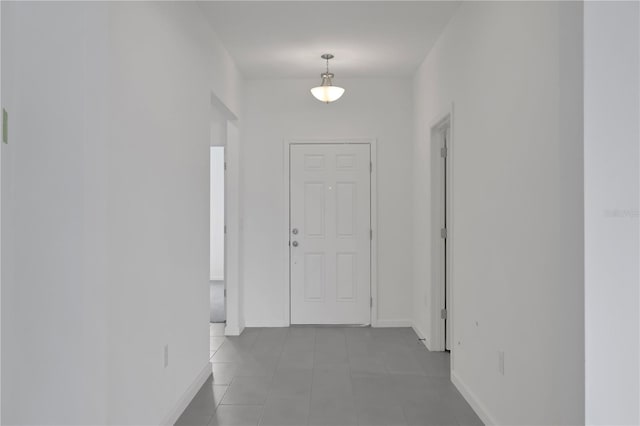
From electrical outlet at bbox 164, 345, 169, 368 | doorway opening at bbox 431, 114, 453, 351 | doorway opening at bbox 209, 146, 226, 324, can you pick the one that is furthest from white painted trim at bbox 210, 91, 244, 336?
doorway opening at bbox 209, 146, 226, 324

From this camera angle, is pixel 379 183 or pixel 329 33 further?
pixel 379 183

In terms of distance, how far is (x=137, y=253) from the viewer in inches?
91.9

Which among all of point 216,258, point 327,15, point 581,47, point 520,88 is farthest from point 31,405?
point 216,258

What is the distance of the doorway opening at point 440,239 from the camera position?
4.32 meters

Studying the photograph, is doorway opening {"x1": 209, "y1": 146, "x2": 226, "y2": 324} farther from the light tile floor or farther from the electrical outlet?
the electrical outlet

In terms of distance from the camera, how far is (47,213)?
5.26 ft

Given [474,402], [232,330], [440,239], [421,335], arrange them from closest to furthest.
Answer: [474,402] < [440,239] < [421,335] < [232,330]

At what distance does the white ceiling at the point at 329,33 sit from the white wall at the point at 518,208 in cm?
32

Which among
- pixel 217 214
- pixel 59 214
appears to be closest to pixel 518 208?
pixel 59 214

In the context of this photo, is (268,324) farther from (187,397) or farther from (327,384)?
(187,397)

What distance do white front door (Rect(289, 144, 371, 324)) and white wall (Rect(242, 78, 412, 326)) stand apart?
147 millimetres
